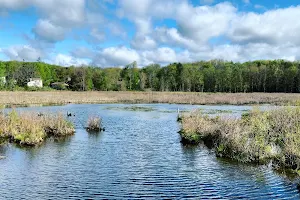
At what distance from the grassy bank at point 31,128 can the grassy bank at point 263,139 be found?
11.3 m

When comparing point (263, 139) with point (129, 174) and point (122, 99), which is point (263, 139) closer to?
point (129, 174)

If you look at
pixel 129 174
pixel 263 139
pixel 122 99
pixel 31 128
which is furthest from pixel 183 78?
pixel 129 174

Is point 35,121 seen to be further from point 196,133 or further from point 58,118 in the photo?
point 196,133

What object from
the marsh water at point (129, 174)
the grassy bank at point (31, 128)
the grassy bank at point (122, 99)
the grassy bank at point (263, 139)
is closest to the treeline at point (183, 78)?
the grassy bank at point (122, 99)

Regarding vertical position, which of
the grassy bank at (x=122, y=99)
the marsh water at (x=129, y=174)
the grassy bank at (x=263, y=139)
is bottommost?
the marsh water at (x=129, y=174)

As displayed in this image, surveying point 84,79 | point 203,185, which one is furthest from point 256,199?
point 84,79

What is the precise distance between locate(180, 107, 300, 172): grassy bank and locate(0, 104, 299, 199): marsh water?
103cm

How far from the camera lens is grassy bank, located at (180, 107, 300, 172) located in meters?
18.8

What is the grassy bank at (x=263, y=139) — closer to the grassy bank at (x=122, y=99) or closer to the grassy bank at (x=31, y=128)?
the grassy bank at (x=31, y=128)

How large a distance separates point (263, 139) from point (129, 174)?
326 inches

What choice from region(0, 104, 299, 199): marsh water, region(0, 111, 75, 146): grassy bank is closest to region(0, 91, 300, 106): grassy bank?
region(0, 111, 75, 146): grassy bank

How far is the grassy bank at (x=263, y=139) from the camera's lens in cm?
1880

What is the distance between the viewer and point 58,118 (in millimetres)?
30141

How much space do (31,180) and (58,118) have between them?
47.6ft
